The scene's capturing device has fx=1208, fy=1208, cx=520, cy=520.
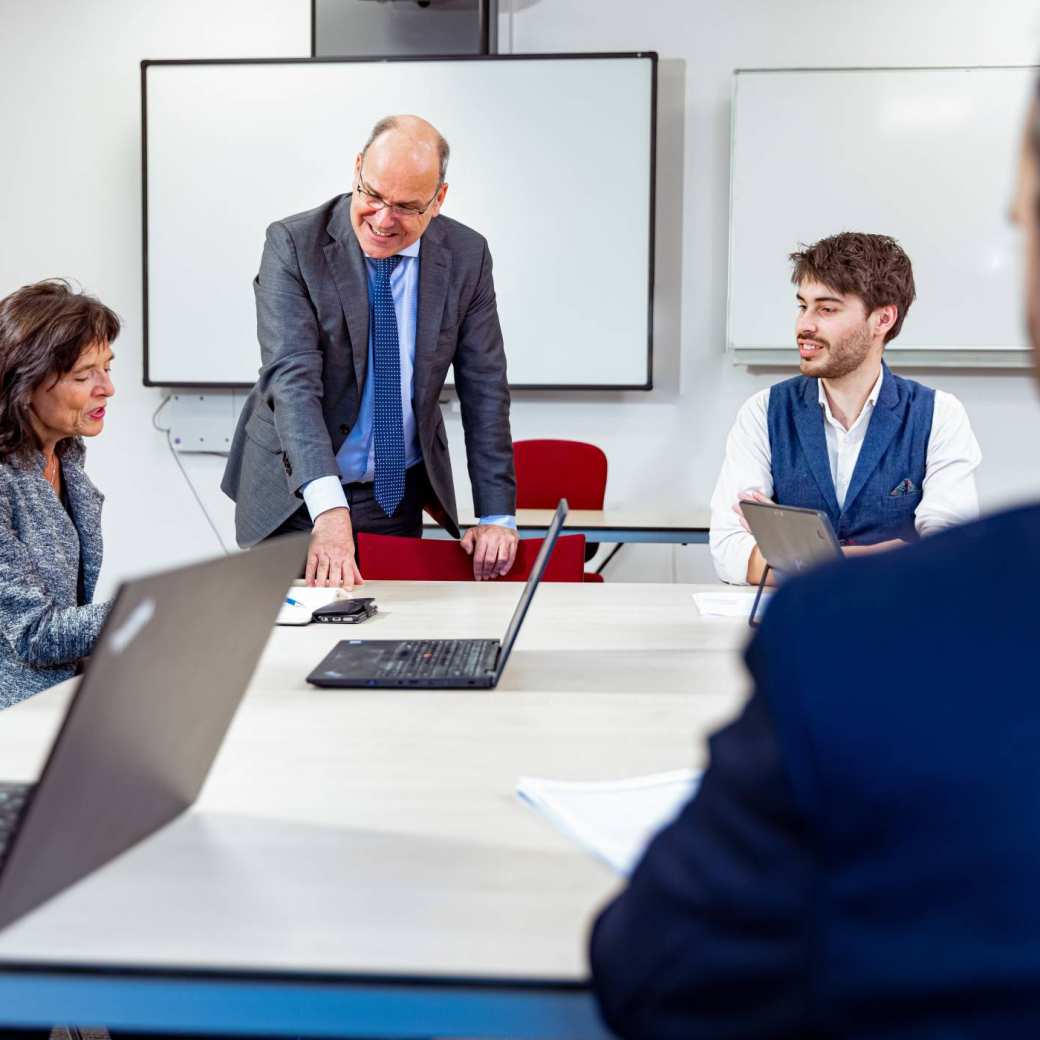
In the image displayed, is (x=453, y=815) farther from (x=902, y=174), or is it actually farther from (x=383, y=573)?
(x=902, y=174)

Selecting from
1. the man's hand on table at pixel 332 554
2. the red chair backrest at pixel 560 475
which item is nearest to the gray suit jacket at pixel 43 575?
the man's hand on table at pixel 332 554

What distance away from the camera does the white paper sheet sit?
2053 millimetres

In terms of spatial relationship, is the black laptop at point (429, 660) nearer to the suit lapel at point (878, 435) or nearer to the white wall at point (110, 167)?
the suit lapel at point (878, 435)

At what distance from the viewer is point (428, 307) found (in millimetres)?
2604

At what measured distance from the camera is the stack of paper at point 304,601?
1935 millimetres

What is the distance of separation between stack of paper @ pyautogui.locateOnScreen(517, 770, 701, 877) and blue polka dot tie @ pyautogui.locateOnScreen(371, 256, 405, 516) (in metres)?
1.53

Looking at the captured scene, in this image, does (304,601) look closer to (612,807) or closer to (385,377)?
(385,377)

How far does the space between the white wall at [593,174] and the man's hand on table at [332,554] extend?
2.43 m

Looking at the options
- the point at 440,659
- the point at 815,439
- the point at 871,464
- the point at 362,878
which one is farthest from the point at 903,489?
the point at 362,878

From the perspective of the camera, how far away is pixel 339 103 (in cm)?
449

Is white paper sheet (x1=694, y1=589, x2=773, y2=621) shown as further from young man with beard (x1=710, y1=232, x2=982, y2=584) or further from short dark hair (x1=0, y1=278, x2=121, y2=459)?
short dark hair (x1=0, y1=278, x2=121, y2=459)

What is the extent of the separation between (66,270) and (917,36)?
3379 millimetres

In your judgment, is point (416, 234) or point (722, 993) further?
point (416, 234)

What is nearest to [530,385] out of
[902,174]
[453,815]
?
[902,174]
